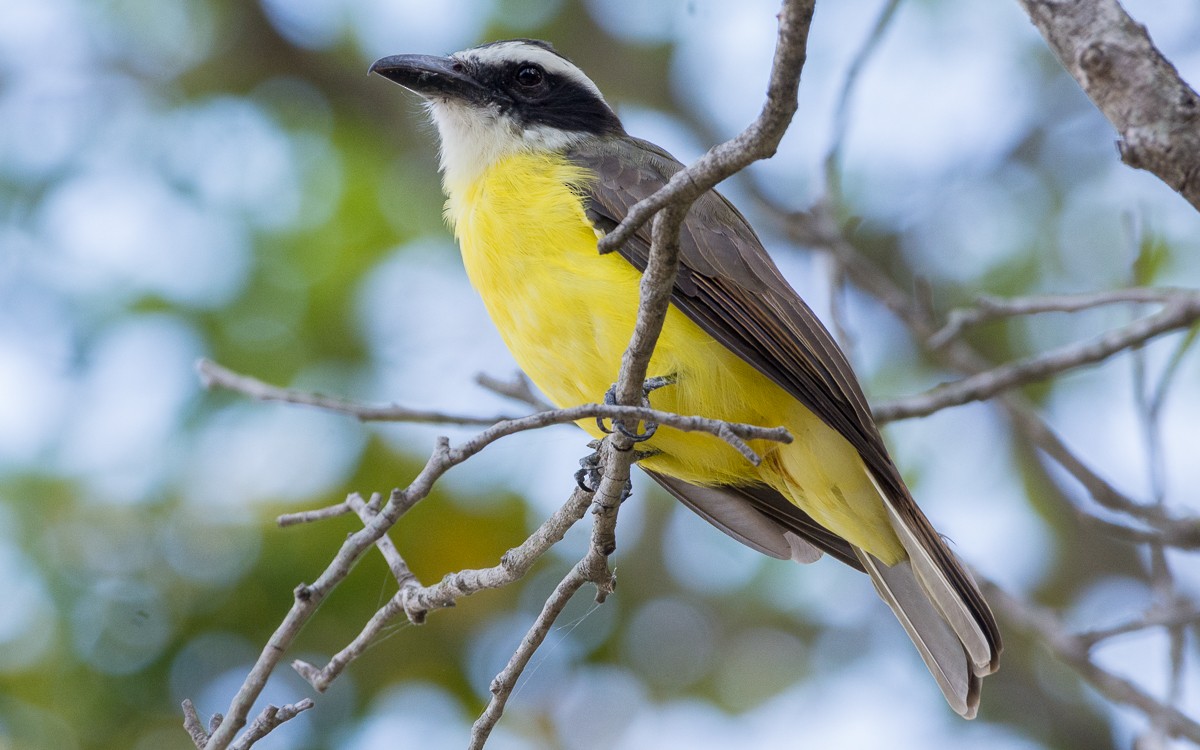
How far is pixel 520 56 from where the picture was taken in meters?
4.59

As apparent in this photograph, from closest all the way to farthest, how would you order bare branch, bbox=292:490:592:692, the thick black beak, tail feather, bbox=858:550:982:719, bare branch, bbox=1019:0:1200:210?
bare branch, bbox=1019:0:1200:210, bare branch, bbox=292:490:592:692, tail feather, bbox=858:550:982:719, the thick black beak

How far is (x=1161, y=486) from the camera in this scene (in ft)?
11.9

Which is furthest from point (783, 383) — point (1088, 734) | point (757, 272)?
point (1088, 734)

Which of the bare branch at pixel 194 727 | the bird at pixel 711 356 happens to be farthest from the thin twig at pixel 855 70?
the bare branch at pixel 194 727

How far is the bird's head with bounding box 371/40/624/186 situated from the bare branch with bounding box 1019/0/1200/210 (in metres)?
2.39

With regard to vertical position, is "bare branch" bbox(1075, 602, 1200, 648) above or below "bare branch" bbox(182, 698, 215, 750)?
above

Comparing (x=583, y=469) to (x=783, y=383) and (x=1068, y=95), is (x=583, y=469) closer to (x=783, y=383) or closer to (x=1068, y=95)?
(x=783, y=383)

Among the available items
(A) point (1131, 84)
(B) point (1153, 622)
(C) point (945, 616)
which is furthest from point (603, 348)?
(A) point (1131, 84)

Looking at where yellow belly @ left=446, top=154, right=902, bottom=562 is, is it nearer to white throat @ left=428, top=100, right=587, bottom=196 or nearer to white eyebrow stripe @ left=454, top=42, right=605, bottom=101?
white throat @ left=428, top=100, right=587, bottom=196

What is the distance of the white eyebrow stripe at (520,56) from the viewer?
15.1ft

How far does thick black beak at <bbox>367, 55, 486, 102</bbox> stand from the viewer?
444 cm

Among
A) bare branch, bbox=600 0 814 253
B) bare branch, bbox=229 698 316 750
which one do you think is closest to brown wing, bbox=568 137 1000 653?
bare branch, bbox=600 0 814 253

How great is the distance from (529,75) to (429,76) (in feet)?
1.27

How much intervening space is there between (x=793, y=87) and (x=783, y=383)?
5.38 feet
